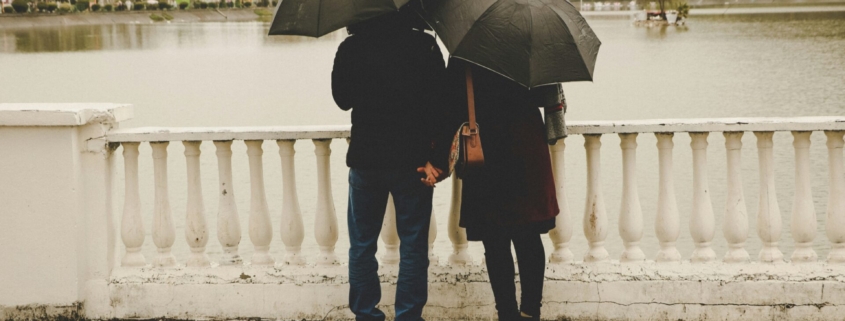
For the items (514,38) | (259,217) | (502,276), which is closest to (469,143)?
(514,38)

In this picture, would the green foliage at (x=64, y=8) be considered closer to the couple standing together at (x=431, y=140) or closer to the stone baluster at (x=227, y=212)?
the stone baluster at (x=227, y=212)

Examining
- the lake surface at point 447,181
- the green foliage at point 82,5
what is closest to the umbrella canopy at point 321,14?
the lake surface at point 447,181

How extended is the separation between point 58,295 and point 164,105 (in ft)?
76.3

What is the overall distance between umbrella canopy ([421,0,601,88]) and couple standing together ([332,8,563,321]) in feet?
0.52

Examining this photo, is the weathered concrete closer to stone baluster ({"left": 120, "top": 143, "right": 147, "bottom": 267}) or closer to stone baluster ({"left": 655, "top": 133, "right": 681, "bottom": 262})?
stone baluster ({"left": 120, "top": 143, "right": 147, "bottom": 267})

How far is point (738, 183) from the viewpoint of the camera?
4.50 metres

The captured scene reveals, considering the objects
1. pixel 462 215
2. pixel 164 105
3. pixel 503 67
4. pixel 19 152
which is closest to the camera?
pixel 503 67

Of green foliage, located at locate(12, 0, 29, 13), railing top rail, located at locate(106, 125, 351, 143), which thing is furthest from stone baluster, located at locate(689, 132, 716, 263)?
green foliage, located at locate(12, 0, 29, 13)

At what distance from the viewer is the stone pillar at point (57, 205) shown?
4.38m

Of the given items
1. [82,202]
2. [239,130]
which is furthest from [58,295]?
[239,130]

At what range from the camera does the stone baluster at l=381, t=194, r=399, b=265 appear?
4.61 metres

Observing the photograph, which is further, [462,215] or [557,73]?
[462,215]

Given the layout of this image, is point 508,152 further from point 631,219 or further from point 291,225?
point 291,225

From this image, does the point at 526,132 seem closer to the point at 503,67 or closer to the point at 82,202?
the point at 503,67
